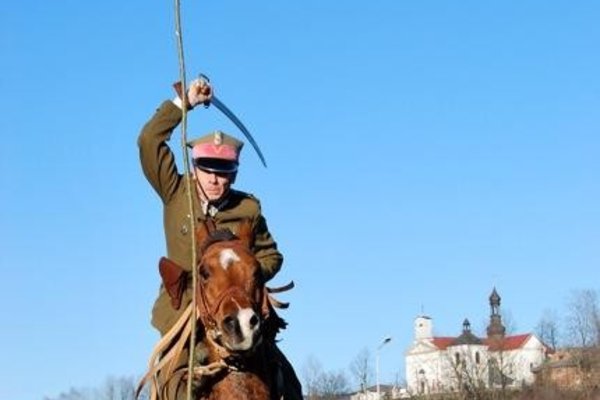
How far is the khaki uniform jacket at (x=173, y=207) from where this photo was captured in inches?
375

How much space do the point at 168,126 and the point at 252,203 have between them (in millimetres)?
911

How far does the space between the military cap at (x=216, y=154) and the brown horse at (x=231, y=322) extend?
32.6 inches

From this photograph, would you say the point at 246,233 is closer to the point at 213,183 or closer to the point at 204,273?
the point at 204,273

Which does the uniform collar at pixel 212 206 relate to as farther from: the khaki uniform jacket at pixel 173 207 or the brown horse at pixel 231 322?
the brown horse at pixel 231 322

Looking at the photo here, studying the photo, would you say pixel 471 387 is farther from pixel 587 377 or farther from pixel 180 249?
pixel 180 249

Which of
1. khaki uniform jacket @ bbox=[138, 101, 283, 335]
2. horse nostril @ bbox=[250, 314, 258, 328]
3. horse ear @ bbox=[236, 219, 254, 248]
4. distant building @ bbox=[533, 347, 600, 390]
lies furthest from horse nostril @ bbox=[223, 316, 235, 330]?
distant building @ bbox=[533, 347, 600, 390]

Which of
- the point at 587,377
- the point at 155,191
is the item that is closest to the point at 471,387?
the point at 587,377

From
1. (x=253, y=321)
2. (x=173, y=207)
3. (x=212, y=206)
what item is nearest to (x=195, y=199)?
(x=212, y=206)

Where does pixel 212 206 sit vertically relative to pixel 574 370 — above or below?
below

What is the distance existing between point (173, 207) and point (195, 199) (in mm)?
285

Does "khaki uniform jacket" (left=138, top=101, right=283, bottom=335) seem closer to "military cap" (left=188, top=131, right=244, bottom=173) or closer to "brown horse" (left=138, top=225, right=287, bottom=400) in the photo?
"military cap" (left=188, top=131, right=244, bottom=173)

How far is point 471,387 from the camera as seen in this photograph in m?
132

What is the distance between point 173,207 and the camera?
9883 mm

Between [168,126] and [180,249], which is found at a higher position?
[168,126]
